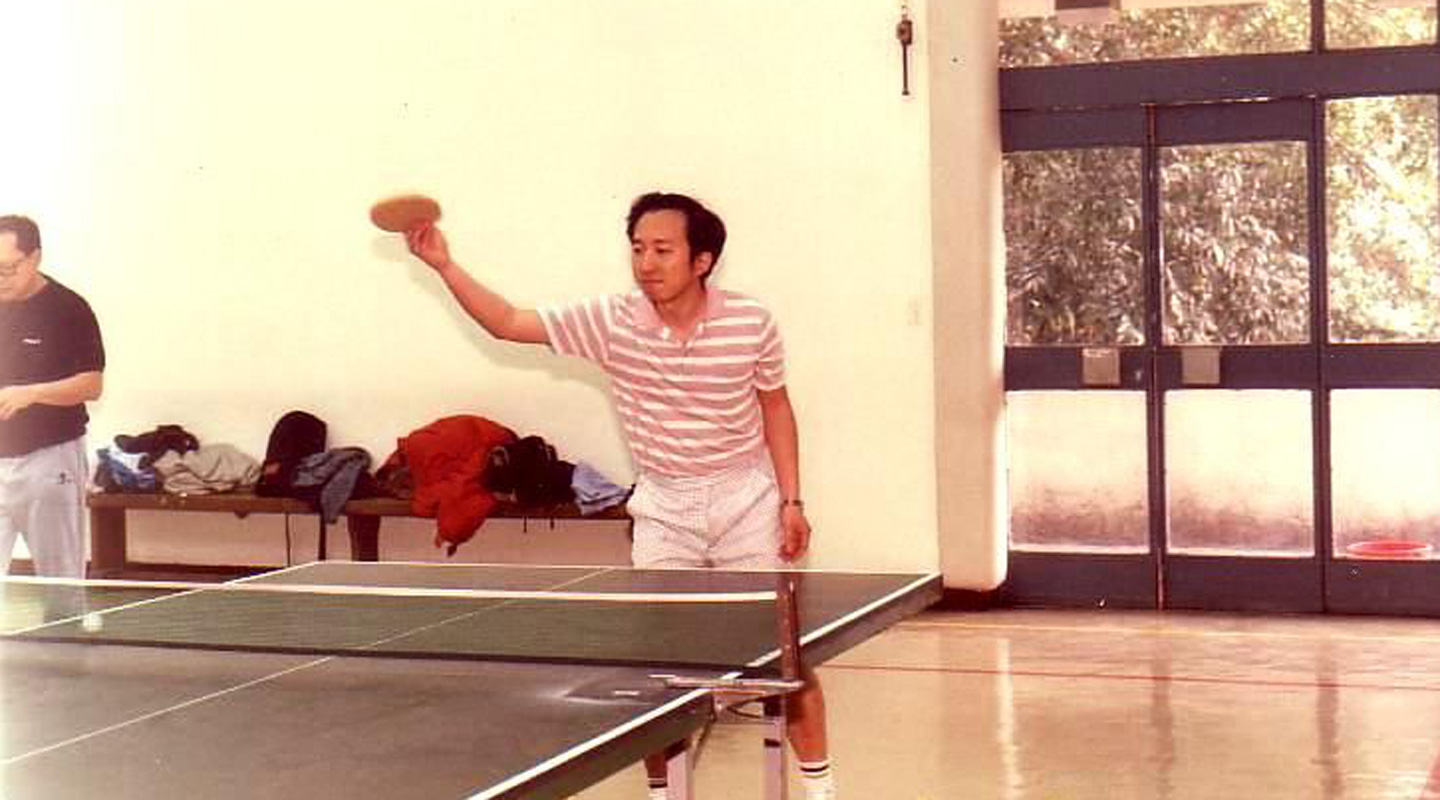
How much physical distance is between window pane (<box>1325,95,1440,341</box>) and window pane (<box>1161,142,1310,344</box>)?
13 centimetres

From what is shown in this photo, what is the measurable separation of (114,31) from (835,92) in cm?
330

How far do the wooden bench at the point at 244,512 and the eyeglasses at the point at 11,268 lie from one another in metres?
2.43

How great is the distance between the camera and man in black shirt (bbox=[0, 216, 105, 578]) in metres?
6.20

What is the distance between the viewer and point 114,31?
952 cm

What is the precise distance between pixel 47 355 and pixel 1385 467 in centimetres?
484

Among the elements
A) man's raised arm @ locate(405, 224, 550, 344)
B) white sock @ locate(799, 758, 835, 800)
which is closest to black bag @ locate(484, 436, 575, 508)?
man's raised arm @ locate(405, 224, 550, 344)

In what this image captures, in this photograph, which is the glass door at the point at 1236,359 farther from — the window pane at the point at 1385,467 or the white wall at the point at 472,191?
the white wall at the point at 472,191

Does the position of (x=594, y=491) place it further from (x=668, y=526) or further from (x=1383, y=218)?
(x=668, y=526)

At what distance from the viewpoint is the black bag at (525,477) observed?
8414 mm

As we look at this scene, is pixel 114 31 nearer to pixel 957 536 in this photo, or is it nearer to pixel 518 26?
pixel 518 26

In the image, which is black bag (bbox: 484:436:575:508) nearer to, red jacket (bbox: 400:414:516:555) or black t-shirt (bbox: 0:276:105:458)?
red jacket (bbox: 400:414:516:555)

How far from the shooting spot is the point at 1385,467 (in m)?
8.20

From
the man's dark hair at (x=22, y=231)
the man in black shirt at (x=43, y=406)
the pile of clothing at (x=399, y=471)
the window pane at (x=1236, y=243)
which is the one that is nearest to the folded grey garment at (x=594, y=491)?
the pile of clothing at (x=399, y=471)

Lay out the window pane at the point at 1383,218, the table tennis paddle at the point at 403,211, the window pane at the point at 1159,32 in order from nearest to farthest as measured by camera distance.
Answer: the table tennis paddle at the point at 403,211
the window pane at the point at 1383,218
the window pane at the point at 1159,32
